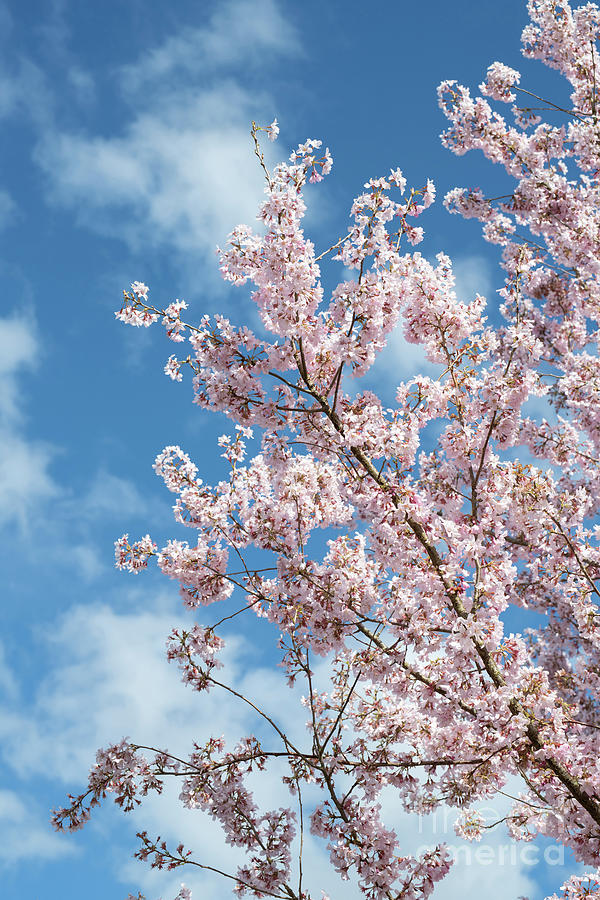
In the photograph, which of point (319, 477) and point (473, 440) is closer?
point (473, 440)

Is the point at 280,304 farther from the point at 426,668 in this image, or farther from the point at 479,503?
the point at 426,668

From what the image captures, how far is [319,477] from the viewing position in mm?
7656

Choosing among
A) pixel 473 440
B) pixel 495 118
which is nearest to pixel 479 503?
pixel 473 440

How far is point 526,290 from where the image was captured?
13.4 metres

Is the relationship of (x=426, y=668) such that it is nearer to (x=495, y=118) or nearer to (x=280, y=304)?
(x=280, y=304)

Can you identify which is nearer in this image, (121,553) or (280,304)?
(280,304)

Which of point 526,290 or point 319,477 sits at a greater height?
point 526,290

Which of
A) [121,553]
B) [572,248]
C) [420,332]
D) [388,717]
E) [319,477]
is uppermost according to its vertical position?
[572,248]

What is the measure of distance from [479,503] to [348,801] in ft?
9.82

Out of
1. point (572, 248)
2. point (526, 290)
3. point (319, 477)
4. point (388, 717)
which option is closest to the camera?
point (388, 717)

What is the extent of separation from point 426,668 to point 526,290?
899 centimetres

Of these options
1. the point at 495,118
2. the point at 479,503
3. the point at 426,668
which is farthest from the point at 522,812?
the point at 495,118

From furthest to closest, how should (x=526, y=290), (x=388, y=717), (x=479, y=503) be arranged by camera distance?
(x=526, y=290), (x=388, y=717), (x=479, y=503)

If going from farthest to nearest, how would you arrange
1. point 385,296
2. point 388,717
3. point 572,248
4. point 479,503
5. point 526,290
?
point 526,290 → point 572,248 → point 388,717 → point 479,503 → point 385,296
